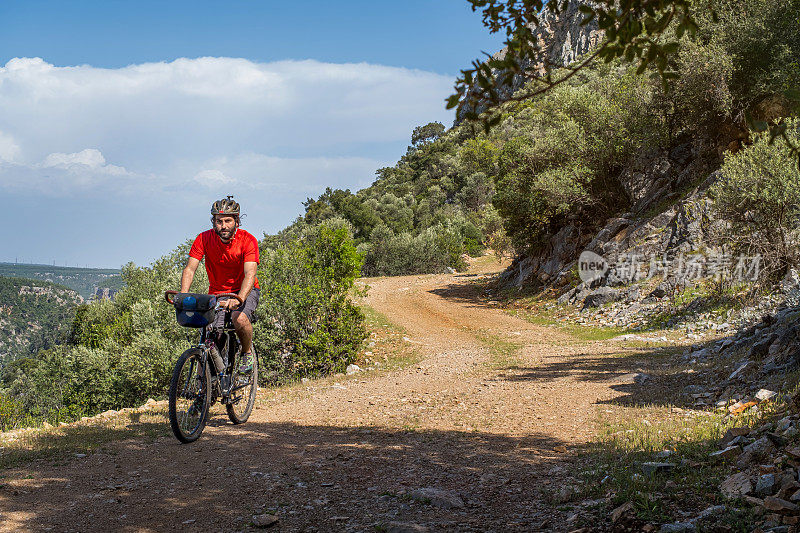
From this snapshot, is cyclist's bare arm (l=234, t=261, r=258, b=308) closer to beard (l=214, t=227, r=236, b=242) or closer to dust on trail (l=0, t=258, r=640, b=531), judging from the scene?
beard (l=214, t=227, r=236, b=242)

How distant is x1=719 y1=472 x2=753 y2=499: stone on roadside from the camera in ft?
12.0

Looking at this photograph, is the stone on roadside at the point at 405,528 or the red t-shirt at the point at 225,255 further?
the red t-shirt at the point at 225,255

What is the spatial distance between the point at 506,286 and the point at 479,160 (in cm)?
3271

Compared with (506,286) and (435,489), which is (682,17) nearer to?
(435,489)

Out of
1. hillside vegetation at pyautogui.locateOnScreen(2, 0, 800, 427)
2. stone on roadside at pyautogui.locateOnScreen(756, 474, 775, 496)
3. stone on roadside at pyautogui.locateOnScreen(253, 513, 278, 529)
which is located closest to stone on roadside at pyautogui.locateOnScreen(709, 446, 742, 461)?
stone on roadside at pyautogui.locateOnScreen(756, 474, 775, 496)

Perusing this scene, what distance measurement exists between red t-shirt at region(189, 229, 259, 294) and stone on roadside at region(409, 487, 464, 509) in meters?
3.29

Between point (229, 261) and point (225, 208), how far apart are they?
24.4 inches

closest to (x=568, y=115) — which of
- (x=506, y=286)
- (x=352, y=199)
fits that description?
(x=506, y=286)

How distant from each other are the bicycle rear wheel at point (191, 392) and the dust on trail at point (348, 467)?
20 centimetres

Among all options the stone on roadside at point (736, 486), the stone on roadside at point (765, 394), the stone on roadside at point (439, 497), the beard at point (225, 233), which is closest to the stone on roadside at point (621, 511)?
the stone on roadside at point (736, 486)

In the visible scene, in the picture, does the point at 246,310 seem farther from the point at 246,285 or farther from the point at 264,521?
the point at 264,521

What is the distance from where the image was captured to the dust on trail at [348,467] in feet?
13.0

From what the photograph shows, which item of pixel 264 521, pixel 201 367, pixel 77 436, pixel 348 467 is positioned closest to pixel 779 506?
pixel 264 521

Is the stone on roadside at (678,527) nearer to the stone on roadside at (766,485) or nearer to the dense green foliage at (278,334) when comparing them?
the stone on roadside at (766,485)
